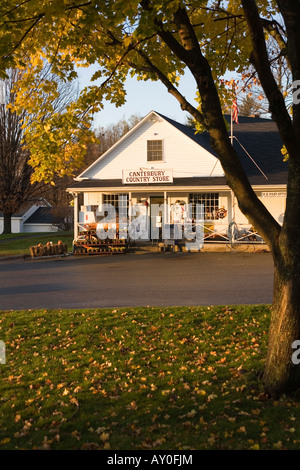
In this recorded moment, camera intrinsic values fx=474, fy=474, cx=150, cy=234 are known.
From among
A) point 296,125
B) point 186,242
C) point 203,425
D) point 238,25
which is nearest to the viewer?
point 203,425

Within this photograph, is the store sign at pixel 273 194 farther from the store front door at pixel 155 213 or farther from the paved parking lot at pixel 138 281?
the store front door at pixel 155 213

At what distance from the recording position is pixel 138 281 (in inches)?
559

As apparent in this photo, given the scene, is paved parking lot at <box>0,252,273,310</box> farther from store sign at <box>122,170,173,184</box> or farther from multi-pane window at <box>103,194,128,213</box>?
multi-pane window at <box>103,194,128,213</box>

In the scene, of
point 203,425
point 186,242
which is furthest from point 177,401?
point 186,242

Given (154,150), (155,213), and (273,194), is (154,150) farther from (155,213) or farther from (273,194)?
(273,194)

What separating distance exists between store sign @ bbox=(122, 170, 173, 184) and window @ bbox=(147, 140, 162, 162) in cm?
129

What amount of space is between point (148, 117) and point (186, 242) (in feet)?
25.2

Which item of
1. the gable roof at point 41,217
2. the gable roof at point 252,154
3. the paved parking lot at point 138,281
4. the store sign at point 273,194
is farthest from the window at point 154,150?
the gable roof at point 41,217

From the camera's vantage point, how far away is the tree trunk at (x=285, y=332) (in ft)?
17.6

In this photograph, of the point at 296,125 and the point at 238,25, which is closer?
the point at 296,125

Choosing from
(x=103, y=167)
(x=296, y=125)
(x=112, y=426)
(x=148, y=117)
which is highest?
(x=148, y=117)

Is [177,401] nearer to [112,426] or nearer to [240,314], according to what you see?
[112,426]

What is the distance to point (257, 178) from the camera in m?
Answer: 24.4

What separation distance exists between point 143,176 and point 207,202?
3.76m
